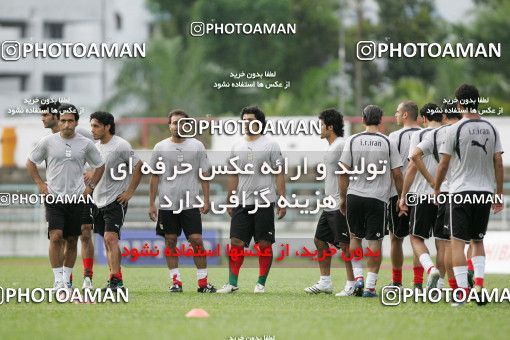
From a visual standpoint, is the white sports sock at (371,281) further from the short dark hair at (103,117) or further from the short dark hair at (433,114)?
the short dark hair at (103,117)

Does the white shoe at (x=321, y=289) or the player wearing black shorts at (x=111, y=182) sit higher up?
the player wearing black shorts at (x=111, y=182)

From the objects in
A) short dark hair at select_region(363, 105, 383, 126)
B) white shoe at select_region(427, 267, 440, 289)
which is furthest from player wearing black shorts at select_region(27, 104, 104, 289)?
white shoe at select_region(427, 267, 440, 289)

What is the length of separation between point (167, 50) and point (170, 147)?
4216 cm

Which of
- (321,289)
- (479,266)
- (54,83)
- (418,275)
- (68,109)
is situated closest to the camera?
(479,266)

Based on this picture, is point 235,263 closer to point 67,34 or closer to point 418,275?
point 418,275

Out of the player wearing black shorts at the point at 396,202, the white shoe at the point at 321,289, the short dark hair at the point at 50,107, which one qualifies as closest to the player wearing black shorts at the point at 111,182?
the short dark hair at the point at 50,107

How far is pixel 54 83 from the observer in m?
72.1

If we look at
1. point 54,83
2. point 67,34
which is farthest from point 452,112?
point 54,83

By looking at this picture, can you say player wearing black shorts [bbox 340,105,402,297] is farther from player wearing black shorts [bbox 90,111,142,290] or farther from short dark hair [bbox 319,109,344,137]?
player wearing black shorts [bbox 90,111,142,290]

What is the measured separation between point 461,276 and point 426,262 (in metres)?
1.41

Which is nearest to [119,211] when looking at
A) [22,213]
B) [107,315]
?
[107,315]

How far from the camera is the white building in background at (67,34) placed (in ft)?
225

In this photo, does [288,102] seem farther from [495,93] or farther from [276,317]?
[276,317]

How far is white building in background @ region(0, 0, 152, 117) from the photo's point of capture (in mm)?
68562
